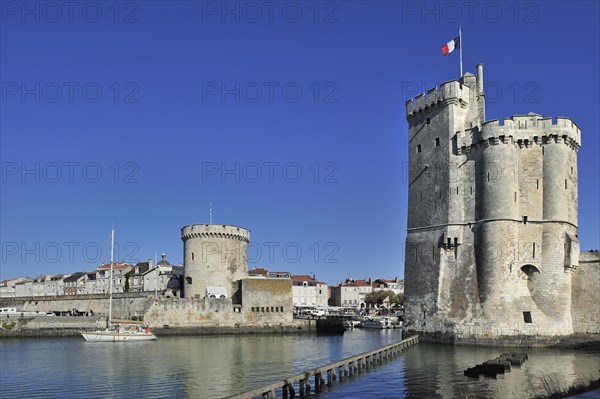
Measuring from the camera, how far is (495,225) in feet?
115

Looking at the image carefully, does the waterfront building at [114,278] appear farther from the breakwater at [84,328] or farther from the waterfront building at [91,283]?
the breakwater at [84,328]

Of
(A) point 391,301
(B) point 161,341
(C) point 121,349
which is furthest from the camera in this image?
(A) point 391,301

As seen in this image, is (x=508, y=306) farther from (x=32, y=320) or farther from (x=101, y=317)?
(x=32, y=320)

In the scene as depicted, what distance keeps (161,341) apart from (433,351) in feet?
71.3

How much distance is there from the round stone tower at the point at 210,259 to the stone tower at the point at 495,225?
23121 mm

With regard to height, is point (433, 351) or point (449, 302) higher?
point (449, 302)

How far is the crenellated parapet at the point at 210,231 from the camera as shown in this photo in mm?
57250

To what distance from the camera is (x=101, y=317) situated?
178ft

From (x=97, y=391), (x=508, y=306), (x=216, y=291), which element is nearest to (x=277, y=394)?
(x=97, y=391)

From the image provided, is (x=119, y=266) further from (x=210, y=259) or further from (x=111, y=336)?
(x=111, y=336)

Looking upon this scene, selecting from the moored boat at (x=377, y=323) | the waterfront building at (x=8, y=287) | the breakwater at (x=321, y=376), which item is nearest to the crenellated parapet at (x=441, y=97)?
the breakwater at (x=321, y=376)

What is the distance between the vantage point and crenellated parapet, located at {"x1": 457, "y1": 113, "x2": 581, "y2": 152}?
35438 mm

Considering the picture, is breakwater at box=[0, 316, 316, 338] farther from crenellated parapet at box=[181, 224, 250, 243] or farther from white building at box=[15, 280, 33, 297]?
white building at box=[15, 280, 33, 297]

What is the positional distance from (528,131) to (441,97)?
5902 mm
